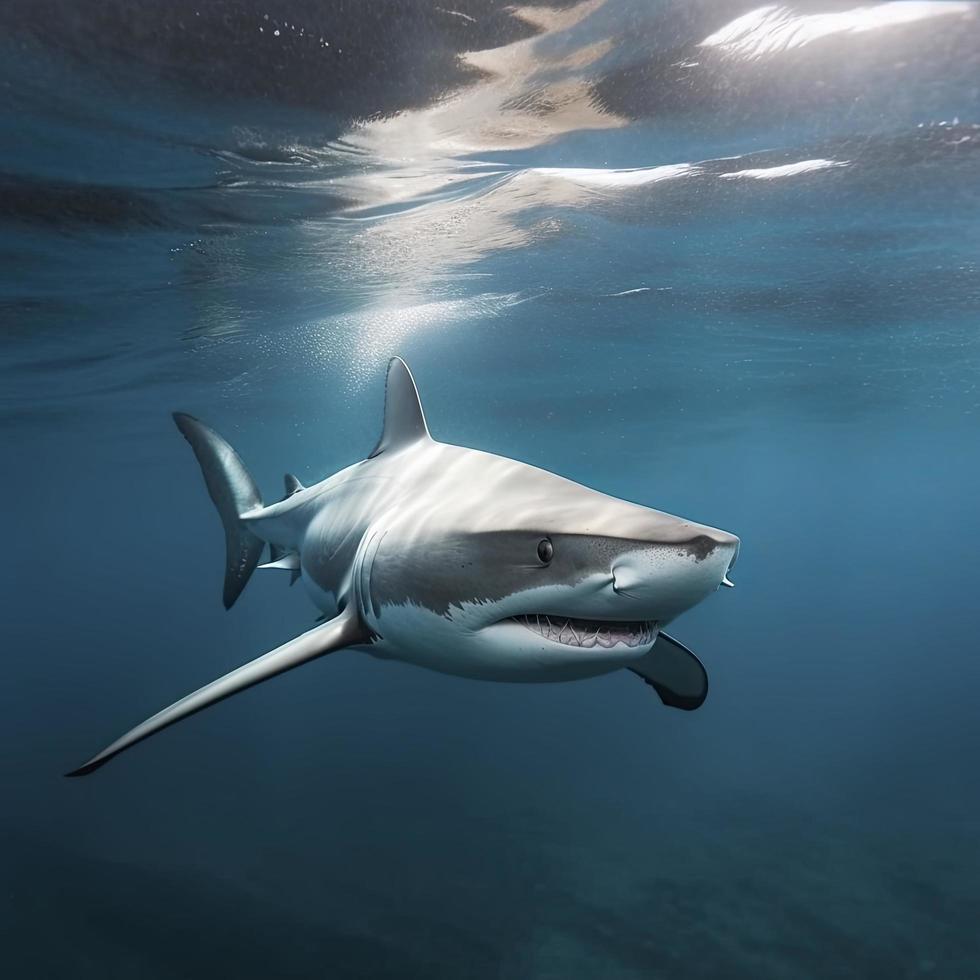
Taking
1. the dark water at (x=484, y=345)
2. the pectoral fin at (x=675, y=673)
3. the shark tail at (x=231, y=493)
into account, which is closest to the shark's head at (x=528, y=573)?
the pectoral fin at (x=675, y=673)

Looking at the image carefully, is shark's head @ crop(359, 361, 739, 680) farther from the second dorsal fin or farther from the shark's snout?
the second dorsal fin

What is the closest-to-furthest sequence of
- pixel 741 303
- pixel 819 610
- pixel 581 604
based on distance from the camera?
pixel 581 604, pixel 741 303, pixel 819 610

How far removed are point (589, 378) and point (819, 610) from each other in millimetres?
32285

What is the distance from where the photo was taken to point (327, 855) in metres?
9.21

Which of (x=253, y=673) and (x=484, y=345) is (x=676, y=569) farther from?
(x=484, y=345)

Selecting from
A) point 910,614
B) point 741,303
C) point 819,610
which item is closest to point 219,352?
point 741,303

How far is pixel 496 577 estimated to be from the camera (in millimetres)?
2553

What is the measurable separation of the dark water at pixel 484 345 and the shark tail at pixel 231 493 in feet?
10.3

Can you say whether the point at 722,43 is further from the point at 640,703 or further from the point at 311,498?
the point at 640,703

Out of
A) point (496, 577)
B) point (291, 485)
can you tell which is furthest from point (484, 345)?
point (496, 577)

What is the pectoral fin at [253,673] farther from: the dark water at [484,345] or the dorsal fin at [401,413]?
the dark water at [484,345]

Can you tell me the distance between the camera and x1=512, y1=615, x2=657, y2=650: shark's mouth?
2412mm

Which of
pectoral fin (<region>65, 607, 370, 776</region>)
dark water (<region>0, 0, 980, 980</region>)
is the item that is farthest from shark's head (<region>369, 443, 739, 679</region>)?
dark water (<region>0, 0, 980, 980</region>)

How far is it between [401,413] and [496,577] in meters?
2.53
